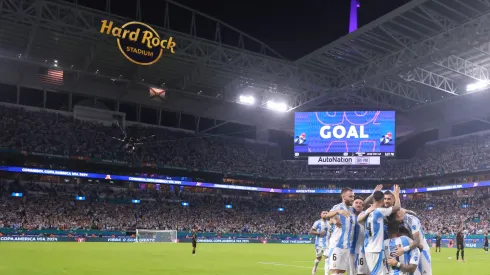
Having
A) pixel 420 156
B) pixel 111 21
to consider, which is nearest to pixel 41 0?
pixel 111 21

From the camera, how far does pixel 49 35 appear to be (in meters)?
44.0

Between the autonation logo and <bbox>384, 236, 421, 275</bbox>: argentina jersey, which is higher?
the autonation logo

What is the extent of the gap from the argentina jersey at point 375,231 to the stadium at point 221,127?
2381 cm

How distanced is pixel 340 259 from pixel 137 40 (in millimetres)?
30309

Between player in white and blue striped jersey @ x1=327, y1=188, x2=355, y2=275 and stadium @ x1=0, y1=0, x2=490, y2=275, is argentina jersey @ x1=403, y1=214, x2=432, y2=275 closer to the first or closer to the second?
player in white and blue striped jersey @ x1=327, y1=188, x2=355, y2=275

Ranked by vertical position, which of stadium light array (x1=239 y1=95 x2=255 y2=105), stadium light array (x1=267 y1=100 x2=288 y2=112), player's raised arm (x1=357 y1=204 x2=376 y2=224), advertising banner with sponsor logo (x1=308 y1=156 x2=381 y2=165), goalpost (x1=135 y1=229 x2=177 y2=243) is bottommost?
goalpost (x1=135 y1=229 x2=177 y2=243)

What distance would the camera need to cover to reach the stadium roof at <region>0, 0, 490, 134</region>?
38125mm

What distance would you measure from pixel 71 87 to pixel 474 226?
48.9m

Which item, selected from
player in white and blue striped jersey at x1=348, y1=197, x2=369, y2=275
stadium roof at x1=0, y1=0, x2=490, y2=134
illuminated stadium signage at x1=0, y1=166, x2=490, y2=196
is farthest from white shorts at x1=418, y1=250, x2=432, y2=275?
illuminated stadium signage at x1=0, y1=166, x2=490, y2=196

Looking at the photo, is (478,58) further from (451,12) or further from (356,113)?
(356,113)

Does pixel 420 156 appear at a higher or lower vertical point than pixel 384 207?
higher

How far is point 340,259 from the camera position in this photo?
38.1 ft

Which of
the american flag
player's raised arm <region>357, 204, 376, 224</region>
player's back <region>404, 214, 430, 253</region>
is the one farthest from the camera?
the american flag

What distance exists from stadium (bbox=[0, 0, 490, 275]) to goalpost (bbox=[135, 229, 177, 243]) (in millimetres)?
182
